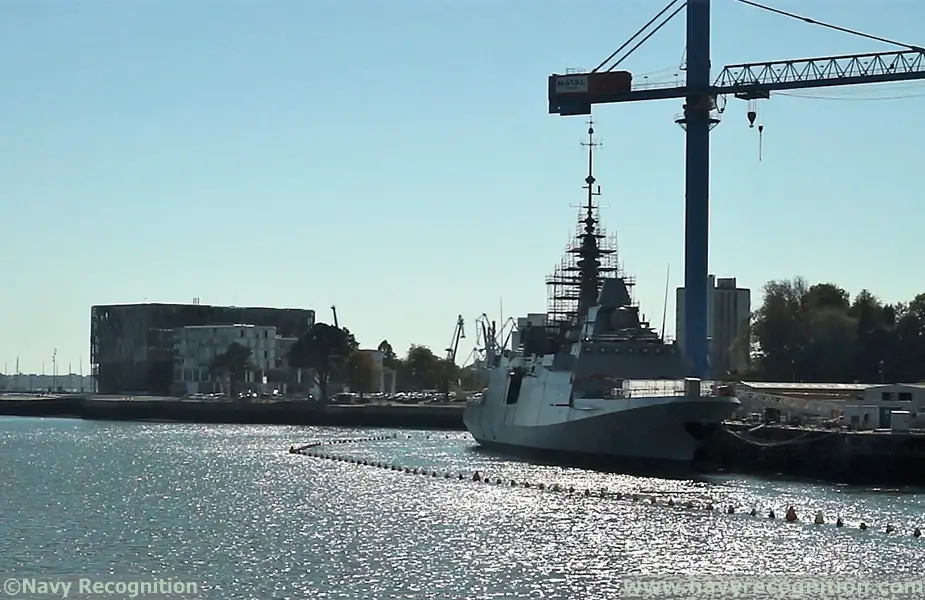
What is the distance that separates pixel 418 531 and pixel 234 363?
133m

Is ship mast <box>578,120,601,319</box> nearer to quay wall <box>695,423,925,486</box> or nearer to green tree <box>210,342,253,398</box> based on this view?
quay wall <box>695,423,925,486</box>

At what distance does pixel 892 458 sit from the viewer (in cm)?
6512

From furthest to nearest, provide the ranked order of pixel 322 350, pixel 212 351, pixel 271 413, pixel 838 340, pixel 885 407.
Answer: pixel 212 351, pixel 322 350, pixel 271 413, pixel 838 340, pixel 885 407

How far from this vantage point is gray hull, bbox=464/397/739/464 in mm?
69938

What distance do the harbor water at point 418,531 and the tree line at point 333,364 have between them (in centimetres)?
8493

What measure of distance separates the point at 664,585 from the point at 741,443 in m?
35.3

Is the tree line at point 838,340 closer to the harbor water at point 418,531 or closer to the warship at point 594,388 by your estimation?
the warship at point 594,388

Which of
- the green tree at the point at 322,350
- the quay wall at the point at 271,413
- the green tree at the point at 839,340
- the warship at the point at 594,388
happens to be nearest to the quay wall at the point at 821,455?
the warship at the point at 594,388

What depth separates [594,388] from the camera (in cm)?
7550

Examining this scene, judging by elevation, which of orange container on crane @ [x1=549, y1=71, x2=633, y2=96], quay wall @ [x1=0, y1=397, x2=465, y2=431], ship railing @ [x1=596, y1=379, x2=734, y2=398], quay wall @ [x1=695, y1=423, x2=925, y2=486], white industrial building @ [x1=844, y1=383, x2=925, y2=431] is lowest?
quay wall @ [x1=0, y1=397, x2=465, y2=431]

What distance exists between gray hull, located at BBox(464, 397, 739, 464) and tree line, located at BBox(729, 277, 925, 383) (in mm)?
41932

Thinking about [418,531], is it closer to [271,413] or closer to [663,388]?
[663,388]

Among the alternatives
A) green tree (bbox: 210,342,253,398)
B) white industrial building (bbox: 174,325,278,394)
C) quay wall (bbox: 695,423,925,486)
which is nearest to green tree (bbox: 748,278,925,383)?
quay wall (bbox: 695,423,925,486)

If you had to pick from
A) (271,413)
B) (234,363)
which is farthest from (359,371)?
(271,413)
